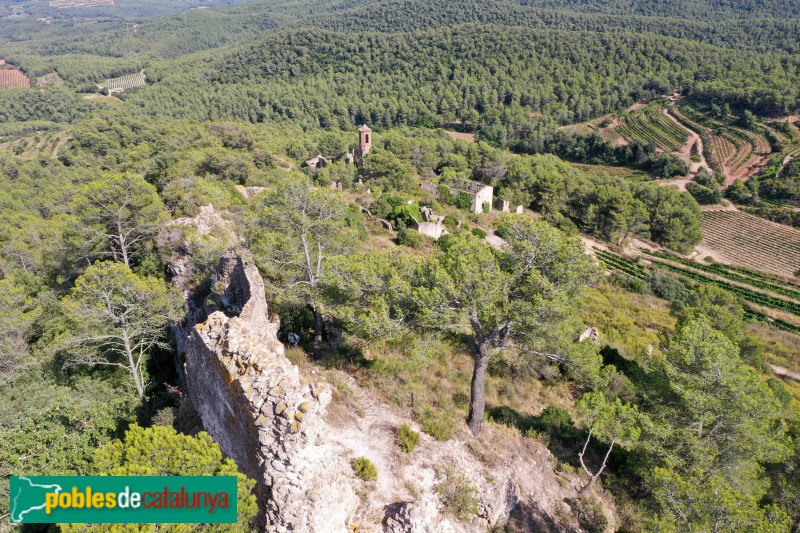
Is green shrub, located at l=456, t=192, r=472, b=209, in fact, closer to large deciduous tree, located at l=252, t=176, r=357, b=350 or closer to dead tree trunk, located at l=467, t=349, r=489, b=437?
large deciduous tree, located at l=252, t=176, r=357, b=350

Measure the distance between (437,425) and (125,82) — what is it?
185 metres

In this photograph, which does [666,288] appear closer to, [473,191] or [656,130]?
[473,191]

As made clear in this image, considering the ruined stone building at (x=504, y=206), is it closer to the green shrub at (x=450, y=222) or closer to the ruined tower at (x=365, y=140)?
the green shrub at (x=450, y=222)

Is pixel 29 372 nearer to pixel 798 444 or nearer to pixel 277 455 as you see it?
pixel 277 455

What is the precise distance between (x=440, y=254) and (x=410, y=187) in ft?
144

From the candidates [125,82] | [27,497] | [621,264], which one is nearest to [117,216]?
[27,497]

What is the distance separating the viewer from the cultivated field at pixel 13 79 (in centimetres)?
14612

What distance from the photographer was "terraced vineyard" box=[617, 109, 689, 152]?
100750mm

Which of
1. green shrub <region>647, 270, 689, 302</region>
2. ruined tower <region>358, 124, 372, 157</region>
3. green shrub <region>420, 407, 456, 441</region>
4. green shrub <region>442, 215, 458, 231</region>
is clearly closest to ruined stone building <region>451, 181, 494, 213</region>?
green shrub <region>442, 215, 458, 231</region>

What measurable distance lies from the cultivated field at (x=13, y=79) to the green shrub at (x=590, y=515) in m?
201

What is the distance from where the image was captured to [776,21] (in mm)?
170750

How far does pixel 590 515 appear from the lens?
11609 millimetres

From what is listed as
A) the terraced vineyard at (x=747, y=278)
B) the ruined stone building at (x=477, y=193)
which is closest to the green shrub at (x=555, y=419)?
the ruined stone building at (x=477, y=193)

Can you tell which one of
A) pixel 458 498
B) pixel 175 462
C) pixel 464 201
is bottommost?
pixel 464 201
